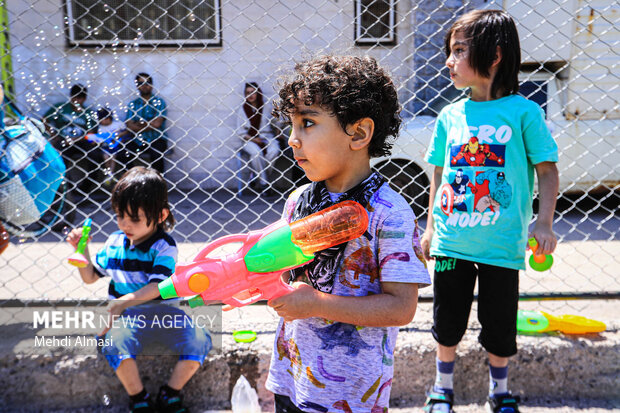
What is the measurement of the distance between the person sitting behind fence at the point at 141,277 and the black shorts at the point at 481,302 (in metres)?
1.04

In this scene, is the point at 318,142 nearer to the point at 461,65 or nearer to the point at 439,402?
the point at 461,65

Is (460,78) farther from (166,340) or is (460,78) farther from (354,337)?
(166,340)

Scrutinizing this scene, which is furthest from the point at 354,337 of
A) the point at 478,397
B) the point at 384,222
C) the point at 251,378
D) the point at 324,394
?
the point at 478,397

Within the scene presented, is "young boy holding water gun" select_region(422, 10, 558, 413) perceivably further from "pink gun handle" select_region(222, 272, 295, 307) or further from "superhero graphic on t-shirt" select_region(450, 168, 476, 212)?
"pink gun handle" select_region(222, 272, 295, 307)

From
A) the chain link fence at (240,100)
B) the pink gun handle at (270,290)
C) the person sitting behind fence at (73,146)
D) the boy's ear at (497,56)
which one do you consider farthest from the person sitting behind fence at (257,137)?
the pink gun handle at (270,290)

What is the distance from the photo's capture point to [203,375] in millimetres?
2482

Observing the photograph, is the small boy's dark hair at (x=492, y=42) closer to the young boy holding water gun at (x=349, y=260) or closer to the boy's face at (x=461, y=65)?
the boy's face at (x=461, y=65)

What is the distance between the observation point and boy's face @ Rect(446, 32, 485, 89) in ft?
7.14

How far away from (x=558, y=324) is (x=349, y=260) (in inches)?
67.4

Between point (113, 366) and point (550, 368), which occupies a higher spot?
point (113, 366)

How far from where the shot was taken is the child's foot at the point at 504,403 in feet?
7.57

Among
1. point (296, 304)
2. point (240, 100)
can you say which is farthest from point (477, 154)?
point (240, 100)

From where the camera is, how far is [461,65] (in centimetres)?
219

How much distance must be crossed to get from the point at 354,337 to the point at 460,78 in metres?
1.27
